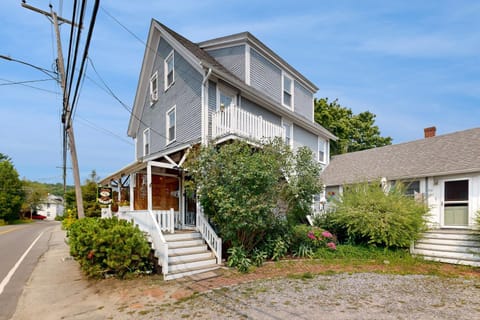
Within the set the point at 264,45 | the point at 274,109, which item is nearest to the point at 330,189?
the point at 274,109

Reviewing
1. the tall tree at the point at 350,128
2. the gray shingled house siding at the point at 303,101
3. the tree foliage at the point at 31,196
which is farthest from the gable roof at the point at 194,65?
the tree foliage at the point at 31,196

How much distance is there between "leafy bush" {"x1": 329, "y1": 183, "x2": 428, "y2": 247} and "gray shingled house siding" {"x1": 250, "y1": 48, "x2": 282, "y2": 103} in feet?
21.8

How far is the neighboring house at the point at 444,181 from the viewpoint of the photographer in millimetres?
10300

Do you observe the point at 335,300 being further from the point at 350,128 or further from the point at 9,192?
the point at 9,192

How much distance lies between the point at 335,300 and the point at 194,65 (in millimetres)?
9601

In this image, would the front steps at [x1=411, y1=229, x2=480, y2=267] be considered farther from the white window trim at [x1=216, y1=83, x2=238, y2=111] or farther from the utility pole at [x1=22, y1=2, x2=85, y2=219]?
the utility pole at [x1=22, y1=2, x2=85, y2=219]

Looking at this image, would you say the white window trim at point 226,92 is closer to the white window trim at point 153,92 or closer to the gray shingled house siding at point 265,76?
the gray shingled house siding at point 265,76

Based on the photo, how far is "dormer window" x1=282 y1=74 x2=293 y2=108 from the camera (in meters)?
15.8

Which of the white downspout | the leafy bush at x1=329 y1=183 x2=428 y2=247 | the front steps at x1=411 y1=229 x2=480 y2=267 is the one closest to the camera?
the front steps at x1=411 y1=229 x2=480 y2=267

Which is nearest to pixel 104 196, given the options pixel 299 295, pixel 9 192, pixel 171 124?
pixel 171 124

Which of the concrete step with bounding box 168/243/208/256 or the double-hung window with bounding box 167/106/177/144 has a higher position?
the double-hung window with bounding box 167/106/177/144

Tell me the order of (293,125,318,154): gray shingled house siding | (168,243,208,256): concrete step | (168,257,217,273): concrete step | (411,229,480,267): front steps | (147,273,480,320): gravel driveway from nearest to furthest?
1. (147,273,480,320): gravel driveway
2. (168,257,217,273): concrete step
3. (168,243,208,256): concrete step
4. (411,229,480,267): front steps
5. (293,125,318,154): gray shingled house siding

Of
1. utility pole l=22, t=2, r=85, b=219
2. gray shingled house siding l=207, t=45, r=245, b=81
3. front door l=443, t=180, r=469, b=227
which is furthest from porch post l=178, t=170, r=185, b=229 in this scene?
front door l=443, t=180, r=469, b=227

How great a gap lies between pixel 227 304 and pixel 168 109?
10.3 m
